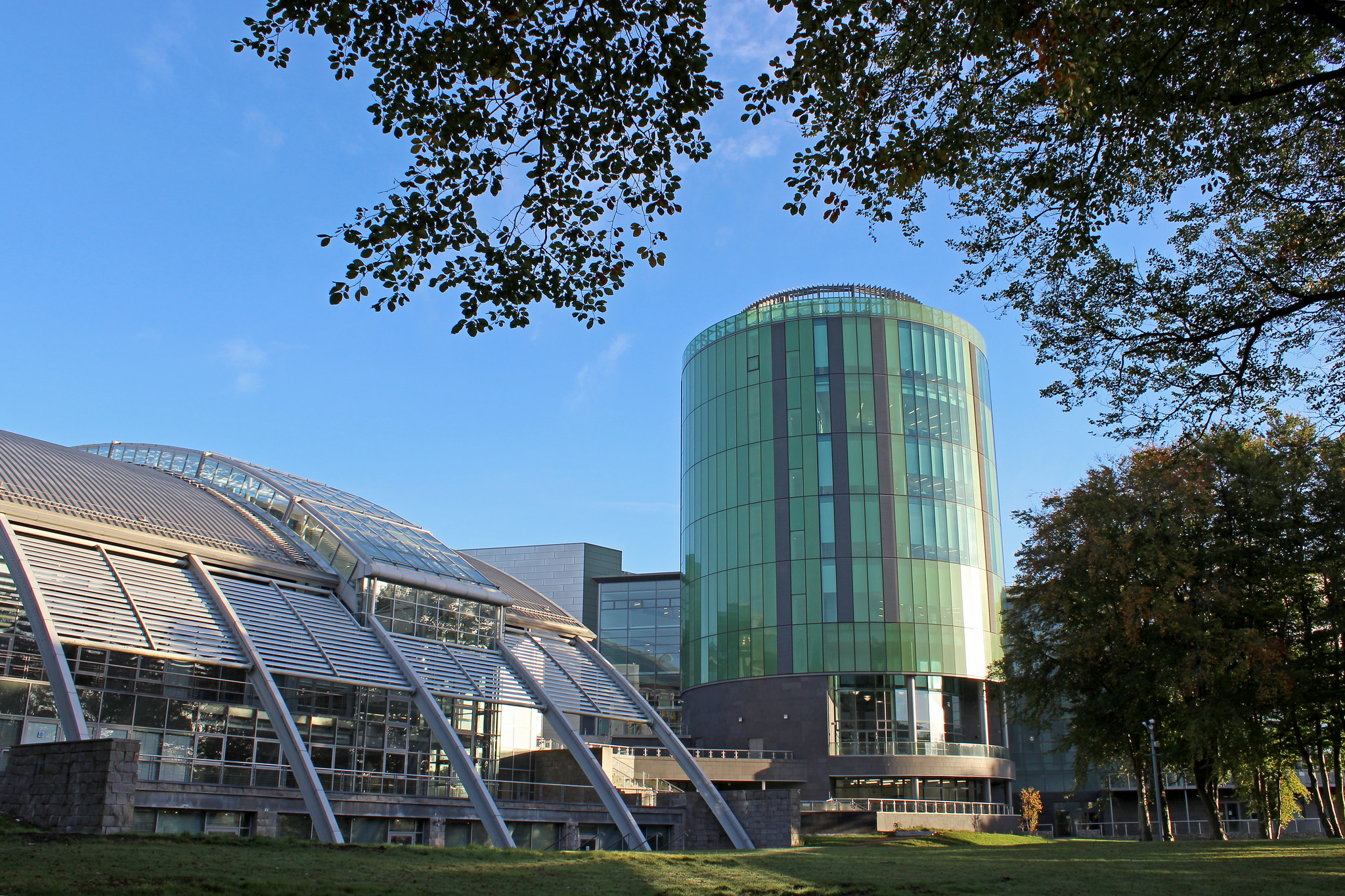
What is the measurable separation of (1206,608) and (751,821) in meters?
16.2

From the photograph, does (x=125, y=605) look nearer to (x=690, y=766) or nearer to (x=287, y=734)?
(x=287, y=734)

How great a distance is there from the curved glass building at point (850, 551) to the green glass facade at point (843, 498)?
114mm

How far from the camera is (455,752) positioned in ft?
93.5

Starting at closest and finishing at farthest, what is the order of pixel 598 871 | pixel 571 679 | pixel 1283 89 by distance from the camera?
pixel 1283 89, pixel 598 871, pixel 571 679

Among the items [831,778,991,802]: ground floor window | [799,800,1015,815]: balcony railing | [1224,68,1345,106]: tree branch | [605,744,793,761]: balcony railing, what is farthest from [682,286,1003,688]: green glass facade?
[1224,68,1345,106]: tree branch

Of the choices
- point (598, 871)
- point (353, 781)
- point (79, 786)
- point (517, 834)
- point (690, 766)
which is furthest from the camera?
point (690, 766)

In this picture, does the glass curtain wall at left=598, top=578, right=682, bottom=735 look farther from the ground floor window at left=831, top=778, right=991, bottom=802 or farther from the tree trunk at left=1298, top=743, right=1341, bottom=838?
the tree trunk at left=1298, top=743, right=1341, bottom=838

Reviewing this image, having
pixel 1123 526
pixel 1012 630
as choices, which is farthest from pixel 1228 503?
pixel 1012 630

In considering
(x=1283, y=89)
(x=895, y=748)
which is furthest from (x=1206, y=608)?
(x=895, y=748)

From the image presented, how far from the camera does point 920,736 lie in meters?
56.8

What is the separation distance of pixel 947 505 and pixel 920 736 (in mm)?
13568

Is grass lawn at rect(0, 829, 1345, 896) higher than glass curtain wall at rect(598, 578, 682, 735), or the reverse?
glass curtain wall at rect(598, 578, 682, 735)

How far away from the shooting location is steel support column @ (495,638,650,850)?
30453 mm

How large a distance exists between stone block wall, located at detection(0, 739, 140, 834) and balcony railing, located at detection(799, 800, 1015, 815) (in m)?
31.9
